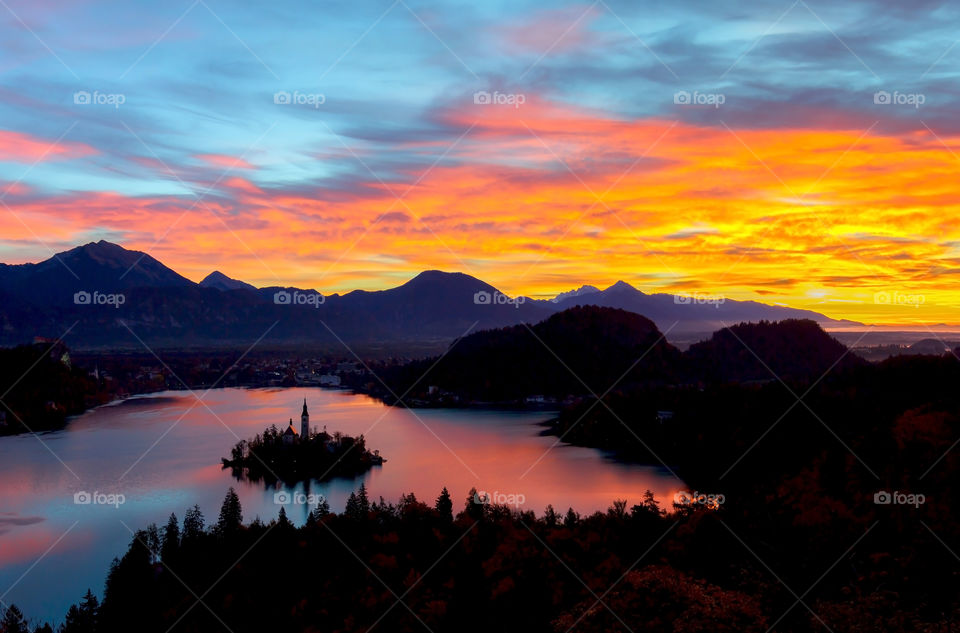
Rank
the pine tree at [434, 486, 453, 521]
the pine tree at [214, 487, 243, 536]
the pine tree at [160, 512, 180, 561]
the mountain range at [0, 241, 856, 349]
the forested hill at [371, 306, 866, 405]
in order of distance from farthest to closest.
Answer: the mountain range at [0, 241, 856, 349] < the forested hill at [371, 306, 866, 405] < the pine tree at [214, 487, 243, 536] < the pine tree at [434, 486, 453, 521] < the pine tree at [160, 512, 180, 561]

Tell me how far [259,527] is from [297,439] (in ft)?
46.7

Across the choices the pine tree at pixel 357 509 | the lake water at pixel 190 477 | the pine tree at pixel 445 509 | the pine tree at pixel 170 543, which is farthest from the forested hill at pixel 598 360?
the pine tree at pixel 170 543

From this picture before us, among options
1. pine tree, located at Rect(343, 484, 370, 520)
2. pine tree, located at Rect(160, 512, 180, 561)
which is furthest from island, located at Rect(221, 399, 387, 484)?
pine tree, located at Rect(160, 512, 180, 561)

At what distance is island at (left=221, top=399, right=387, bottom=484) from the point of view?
2869 centimetres

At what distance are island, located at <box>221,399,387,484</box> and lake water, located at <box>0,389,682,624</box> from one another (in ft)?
2.65

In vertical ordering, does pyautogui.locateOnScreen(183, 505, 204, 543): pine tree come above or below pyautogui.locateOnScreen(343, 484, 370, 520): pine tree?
below

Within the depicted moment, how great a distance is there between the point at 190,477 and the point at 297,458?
408 centimetres

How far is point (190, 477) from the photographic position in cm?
2741

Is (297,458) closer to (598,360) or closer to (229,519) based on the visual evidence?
(229,519)

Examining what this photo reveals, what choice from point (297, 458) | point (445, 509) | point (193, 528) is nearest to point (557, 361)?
point (297, 458)

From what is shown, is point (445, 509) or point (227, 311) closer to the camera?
point (445, 509)

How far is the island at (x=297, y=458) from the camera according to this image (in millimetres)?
28688

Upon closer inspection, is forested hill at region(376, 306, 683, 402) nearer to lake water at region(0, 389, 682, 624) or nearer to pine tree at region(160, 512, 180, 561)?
lake water at region(0, 389, 682, 624)

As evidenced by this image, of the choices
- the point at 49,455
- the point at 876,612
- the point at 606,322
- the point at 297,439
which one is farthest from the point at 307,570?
the point at 606,322
